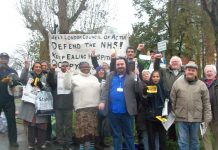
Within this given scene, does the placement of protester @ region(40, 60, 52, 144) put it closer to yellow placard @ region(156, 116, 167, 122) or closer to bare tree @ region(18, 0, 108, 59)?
yellow placard @ region(156, 116, 167, 122)

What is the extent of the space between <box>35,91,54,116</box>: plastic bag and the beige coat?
2659mm

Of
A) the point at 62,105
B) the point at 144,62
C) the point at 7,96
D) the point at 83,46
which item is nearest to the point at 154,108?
the point at 144,62

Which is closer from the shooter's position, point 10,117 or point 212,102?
point 212,102

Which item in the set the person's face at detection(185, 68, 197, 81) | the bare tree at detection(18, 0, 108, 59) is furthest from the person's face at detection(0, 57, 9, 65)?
the bare tree at detection(18, 0, 108, 59)

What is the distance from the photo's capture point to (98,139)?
7508 mm

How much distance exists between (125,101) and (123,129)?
567 millimetres

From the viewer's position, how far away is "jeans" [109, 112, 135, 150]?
6555mm

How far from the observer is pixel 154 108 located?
6.49 m

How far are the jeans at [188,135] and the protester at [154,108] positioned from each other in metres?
0.38

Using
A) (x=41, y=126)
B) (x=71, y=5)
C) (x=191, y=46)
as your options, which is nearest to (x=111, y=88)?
(x=41, y=126)

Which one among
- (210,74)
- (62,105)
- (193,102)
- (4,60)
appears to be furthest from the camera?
(4,60)

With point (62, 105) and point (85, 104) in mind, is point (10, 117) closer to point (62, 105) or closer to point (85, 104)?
point (62, 105)

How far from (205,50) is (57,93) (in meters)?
23.1

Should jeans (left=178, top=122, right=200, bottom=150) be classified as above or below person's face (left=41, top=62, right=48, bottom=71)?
below
